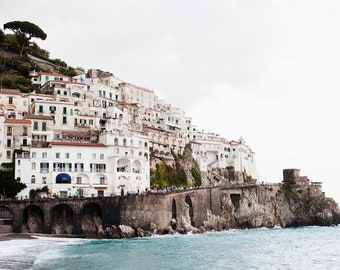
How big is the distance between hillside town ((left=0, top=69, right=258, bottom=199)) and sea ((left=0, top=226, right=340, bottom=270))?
12750 mm

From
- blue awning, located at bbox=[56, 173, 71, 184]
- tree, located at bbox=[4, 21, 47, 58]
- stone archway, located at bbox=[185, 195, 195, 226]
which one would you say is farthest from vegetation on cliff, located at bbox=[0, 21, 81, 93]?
stone archway, located at bbox=[185, 195, 195, 226]

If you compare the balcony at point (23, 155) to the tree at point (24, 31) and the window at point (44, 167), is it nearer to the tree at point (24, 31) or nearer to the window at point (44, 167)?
the window at point (44, 167)

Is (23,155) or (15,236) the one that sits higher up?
(23,155)

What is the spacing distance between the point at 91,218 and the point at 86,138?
1844 cm

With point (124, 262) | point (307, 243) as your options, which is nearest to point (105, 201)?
point (124, 262)

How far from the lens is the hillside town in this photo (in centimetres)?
6894

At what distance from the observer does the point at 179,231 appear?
7000 cm

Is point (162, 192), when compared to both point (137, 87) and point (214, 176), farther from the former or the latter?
point (137, 87)

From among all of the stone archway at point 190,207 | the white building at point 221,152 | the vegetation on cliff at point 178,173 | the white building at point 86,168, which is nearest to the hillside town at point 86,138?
the white building at point 86,168

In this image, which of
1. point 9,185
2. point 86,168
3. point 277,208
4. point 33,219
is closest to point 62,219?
point 33,219

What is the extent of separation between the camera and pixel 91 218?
214 feet

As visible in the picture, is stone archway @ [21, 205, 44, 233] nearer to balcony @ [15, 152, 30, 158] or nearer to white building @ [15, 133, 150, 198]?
white building @ [15, 133, 150, 198]

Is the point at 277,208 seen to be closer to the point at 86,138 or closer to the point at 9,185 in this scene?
the point at 86,138

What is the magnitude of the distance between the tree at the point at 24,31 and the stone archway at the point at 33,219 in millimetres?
60307
